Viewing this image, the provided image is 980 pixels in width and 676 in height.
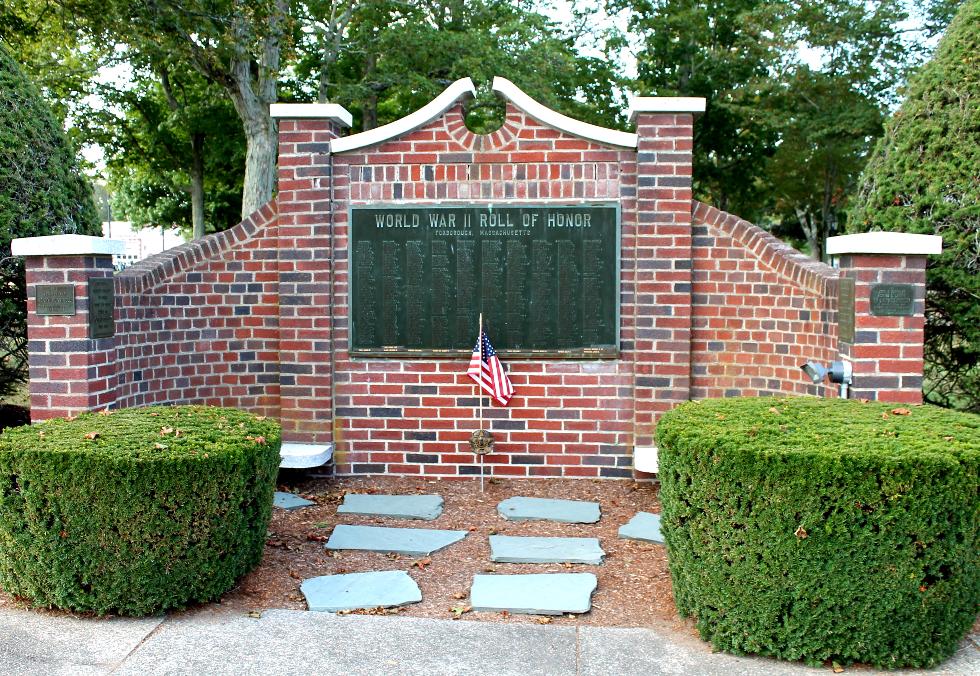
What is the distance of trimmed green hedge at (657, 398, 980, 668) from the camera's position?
371 centimetres

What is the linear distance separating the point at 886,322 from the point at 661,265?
167 cm

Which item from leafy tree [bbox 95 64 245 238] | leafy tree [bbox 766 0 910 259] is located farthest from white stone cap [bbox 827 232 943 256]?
leafy tree [bbox 95 64 245 238]

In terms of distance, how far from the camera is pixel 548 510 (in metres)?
6.23

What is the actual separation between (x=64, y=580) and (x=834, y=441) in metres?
3.47

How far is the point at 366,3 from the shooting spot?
57.7 ft

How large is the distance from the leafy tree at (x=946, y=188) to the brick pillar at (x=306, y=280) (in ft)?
12.7

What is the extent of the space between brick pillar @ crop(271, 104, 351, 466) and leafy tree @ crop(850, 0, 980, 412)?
3865 millimetres

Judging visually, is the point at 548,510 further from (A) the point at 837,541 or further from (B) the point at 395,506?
(A) the point at 837,541

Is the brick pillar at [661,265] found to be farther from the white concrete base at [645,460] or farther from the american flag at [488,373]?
the american flag at [488,373]

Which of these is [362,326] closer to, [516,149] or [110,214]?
[516,149]

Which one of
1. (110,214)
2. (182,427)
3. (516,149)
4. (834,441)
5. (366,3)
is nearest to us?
(834,441)

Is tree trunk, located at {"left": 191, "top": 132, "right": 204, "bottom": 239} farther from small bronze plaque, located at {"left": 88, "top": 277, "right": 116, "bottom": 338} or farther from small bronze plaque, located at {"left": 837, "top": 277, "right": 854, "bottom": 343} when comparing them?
small bronze plaque, located at {"left": 837, "top": 277, "right": 854, "bottom": 343}

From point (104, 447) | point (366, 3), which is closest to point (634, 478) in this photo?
point (104, 447)

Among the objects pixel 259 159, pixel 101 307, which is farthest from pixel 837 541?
pixel 259 159
